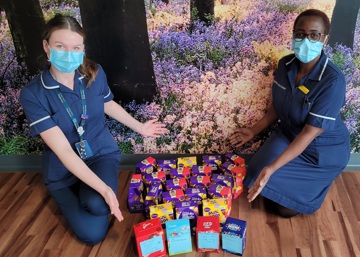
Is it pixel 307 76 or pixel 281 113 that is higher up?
pixel 307 76

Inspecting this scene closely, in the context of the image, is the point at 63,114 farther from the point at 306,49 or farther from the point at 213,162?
the point at 306,49

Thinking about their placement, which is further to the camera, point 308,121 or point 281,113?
point 281,113

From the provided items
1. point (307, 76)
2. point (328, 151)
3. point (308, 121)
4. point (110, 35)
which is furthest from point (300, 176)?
point (110, 35)

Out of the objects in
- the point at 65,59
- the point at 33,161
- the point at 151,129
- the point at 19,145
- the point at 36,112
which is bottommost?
the point at 33,161

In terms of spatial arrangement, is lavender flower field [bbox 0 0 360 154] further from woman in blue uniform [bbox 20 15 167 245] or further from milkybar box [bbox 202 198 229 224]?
milkybar box [bbox 202 198 229 224]

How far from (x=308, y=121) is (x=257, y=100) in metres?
0.52

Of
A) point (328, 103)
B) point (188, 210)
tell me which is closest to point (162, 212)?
point (188, 210)

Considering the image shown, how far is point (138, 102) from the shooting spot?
7.56 ft

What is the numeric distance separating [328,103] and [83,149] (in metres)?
1.14

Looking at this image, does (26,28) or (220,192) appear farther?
(26,28)

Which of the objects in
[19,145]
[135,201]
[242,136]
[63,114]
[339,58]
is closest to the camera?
[63,114]

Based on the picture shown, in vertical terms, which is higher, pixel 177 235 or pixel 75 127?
pixel 75 127

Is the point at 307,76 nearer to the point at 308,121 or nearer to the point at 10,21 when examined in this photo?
the point at 308,121

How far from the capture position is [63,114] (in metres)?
1.78
